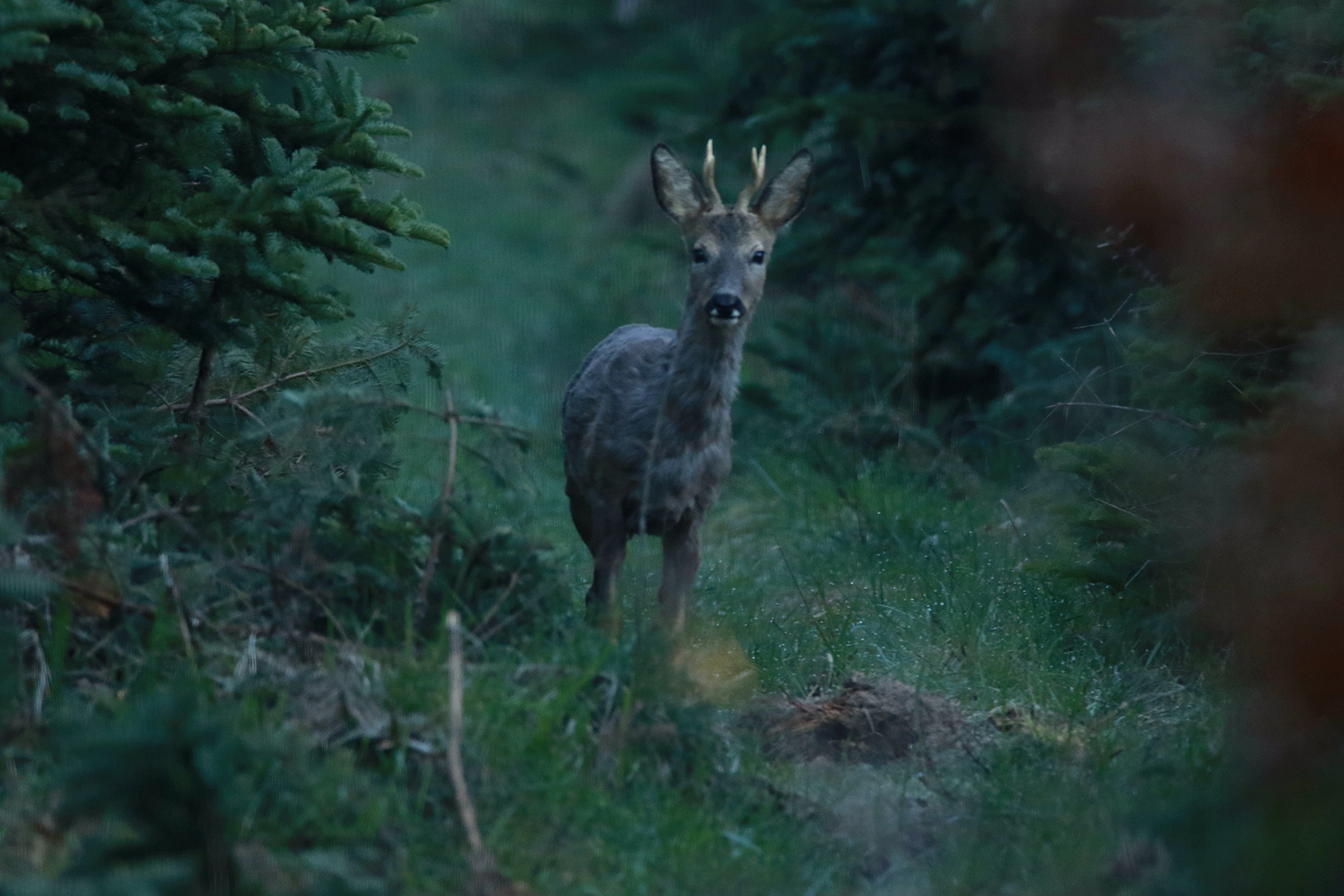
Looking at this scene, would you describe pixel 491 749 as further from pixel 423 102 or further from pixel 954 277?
pixel 423 102

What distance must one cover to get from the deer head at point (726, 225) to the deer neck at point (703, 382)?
0.06m

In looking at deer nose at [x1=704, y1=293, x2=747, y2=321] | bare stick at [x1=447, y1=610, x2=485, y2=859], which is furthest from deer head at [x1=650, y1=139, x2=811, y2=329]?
bare stick at [x1=447, y1=610, x2=485, y2=859]

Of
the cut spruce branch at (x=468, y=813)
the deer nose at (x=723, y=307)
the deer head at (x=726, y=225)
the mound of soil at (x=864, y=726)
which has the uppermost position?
the deer head at (x=726, y=225)

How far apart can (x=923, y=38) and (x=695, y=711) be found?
598 centimetres

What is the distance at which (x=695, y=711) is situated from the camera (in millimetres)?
4488

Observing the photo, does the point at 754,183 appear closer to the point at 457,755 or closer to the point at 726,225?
the point at 726,225

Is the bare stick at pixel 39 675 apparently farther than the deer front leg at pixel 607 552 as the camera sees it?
No

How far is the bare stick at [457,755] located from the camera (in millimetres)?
3713

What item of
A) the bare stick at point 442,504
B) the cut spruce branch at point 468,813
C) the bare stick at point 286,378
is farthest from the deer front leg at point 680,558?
the cut spruce branch at point 468,813

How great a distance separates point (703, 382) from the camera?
6.18 m

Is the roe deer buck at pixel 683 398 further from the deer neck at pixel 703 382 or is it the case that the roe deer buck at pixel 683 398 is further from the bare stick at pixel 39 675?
the bare stick at pixel 39 675

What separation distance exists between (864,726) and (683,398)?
171 centimetres

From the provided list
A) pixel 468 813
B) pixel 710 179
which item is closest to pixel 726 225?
pixel 710 179

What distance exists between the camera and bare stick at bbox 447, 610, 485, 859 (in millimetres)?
3713
